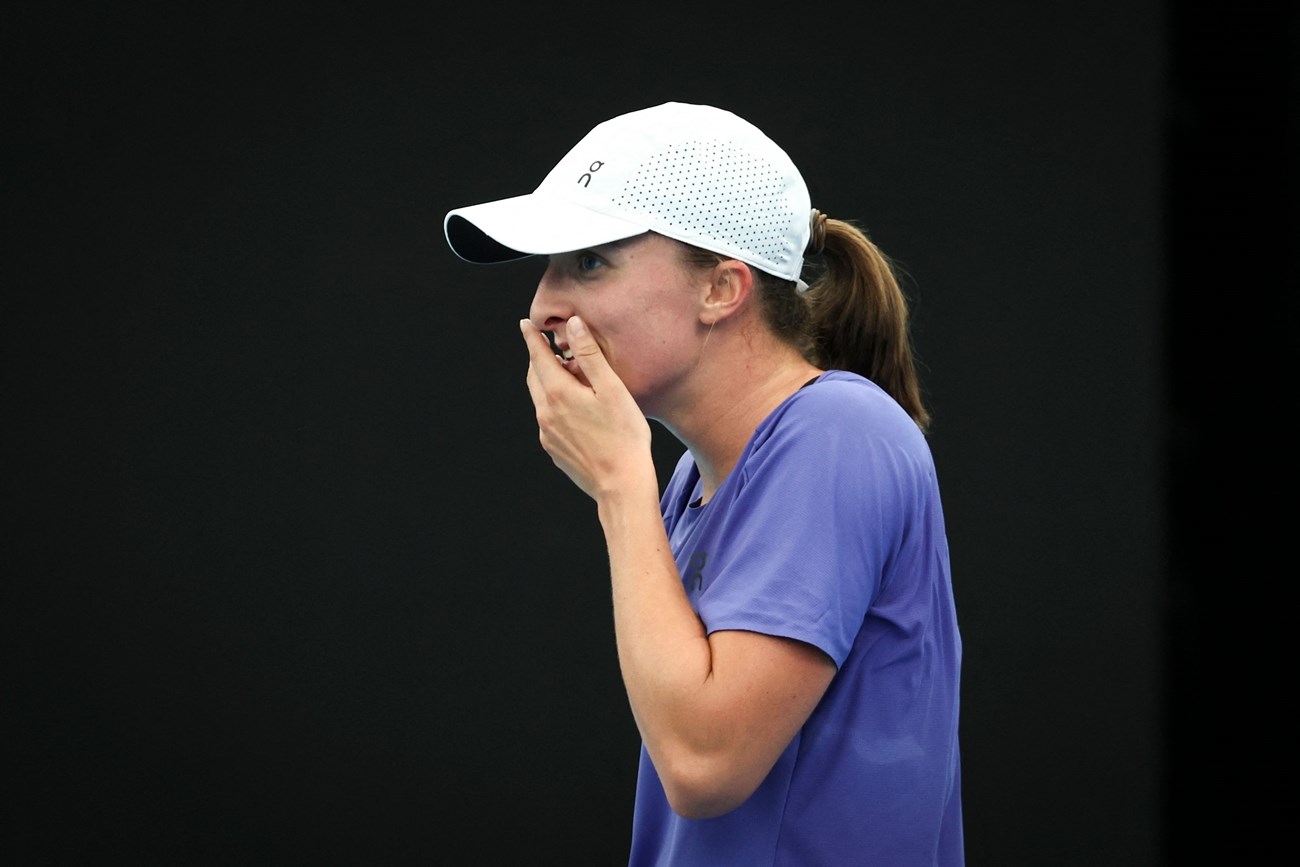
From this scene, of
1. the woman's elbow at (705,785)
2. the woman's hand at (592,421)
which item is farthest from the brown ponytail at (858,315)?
the woman's elbow at (705,785)

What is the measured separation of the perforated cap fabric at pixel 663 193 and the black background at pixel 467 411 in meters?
1.70

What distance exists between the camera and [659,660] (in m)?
1.06

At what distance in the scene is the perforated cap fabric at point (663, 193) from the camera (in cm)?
119

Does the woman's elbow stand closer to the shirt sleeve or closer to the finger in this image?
the shirt sleeve

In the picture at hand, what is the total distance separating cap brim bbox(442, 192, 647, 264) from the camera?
118 centimetres

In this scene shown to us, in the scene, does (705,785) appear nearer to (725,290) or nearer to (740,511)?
(740,511)

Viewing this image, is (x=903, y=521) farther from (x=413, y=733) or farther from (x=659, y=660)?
(x=413, y=733)

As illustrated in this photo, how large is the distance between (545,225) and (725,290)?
0.57ft

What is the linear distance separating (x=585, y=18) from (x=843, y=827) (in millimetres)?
2244

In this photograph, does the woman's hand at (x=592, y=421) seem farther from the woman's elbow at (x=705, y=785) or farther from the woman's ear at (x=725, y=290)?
the woman's elbow at (x=705, y=785)

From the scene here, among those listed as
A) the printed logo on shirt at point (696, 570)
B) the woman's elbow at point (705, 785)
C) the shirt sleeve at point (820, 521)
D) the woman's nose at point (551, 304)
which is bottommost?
the woman's elbow at point (705, 785)

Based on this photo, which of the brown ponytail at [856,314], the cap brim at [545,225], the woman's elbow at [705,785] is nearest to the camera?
the woman's elbow at [705,785]

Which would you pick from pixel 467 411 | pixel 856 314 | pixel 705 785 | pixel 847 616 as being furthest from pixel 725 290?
pixel 467 411

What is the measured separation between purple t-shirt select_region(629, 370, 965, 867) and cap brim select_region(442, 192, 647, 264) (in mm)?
215
